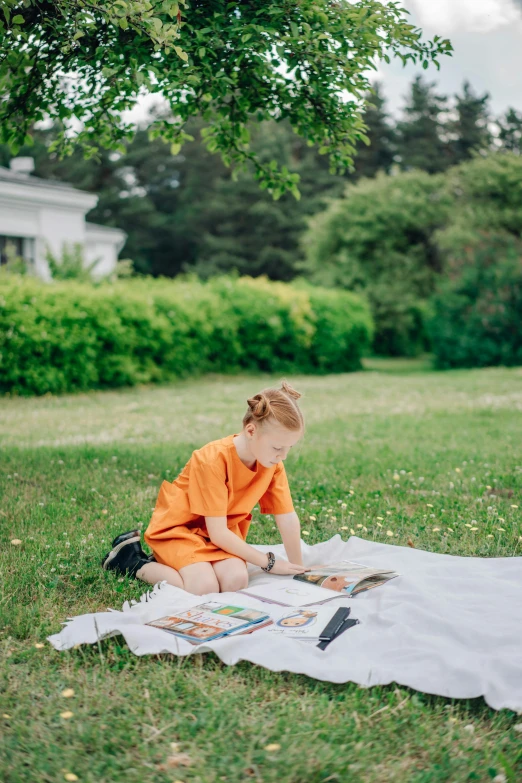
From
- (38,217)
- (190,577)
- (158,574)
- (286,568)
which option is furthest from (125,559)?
(38,217)

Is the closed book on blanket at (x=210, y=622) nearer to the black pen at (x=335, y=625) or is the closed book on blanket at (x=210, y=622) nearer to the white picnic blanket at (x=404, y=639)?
the white picnic blanket at (x=404, y=639)

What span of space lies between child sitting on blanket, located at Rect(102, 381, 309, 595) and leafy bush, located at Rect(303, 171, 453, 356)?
2314cm

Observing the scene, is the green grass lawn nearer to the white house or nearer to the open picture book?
the open picture book

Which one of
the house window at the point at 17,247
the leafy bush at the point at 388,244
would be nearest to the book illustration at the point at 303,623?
the house window at the point at 17,247

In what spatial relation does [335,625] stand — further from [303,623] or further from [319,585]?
[319,585]

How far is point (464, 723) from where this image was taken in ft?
8.67

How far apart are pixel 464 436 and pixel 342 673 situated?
20.2 feet

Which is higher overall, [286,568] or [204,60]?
[204,60]

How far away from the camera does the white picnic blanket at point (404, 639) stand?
2.87 meters

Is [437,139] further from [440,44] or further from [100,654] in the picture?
[100,654]

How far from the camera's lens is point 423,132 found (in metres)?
44.7

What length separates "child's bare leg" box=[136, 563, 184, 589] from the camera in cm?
387

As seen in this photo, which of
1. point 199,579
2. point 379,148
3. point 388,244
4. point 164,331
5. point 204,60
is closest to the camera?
point 199,579

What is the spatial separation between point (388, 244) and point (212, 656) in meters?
25.2
